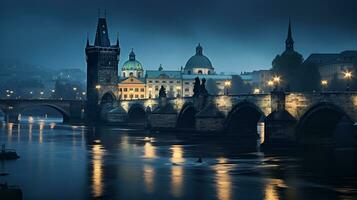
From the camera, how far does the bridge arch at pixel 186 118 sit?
98.2 m

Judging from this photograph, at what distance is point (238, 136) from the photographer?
271 feet

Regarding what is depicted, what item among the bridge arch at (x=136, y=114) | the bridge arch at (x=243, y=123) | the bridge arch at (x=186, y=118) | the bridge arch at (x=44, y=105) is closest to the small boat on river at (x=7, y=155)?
the bridge arch at (x=243, y=123)

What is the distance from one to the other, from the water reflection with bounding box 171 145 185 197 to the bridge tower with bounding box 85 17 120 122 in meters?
93.0

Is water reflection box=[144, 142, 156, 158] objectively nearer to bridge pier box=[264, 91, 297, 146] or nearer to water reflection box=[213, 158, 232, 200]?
water reflection box=[213, 158, 232, 200]

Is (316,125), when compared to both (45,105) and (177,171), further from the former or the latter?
(45,105)

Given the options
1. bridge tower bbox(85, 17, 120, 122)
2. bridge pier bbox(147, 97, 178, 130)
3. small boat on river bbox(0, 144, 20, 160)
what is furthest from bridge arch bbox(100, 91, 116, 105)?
small boat on river bbox(0, 144, 20, 160)

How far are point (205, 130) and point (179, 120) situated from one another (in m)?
14.3

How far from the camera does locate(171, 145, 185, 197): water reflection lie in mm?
37031

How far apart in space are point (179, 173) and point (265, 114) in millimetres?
28009

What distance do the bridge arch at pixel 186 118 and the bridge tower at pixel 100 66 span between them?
5966 cm

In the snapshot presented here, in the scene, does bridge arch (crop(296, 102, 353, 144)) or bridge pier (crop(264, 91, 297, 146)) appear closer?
bridge arch (crop(296, 102, 353, 144))

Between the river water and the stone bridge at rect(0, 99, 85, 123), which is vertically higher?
the stone bridge at rect(0, 99, 85, 123)

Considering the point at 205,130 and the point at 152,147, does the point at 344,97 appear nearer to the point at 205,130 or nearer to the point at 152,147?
the point at 152,147

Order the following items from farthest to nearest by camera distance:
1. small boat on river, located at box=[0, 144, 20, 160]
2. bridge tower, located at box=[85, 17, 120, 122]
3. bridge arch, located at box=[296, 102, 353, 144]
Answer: bridge tower, located at box=[85, 17, 120, 122] → bridge arch, located at box=[296, 102, 353, 144] → small boat on river, located at box=[0, 144, 20, 160]
